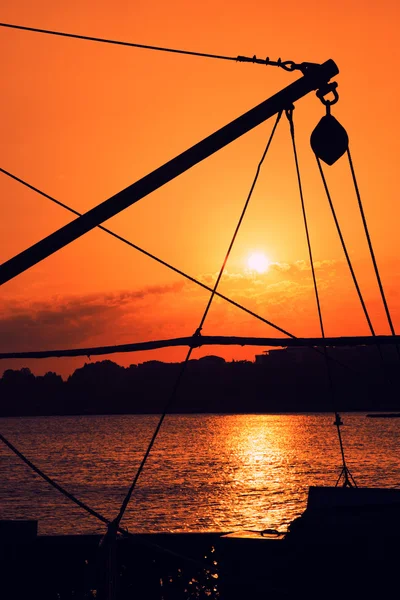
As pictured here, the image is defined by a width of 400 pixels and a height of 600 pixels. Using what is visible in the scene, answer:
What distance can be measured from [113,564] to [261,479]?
113m

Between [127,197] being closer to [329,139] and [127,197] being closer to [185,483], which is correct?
[329,139]

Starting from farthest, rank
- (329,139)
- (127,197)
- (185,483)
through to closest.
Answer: (185,483) < (329,139) < (127,197)

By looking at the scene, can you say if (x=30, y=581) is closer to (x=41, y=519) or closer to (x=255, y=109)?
(x=255, y=109)

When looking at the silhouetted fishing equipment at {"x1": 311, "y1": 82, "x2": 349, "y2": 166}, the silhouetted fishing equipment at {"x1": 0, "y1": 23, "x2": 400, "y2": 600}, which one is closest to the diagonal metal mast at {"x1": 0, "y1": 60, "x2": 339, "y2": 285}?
the silhouetted fishing equipment at {"x1": 0, "y1": 23, "x2": 400, "y2": 600}

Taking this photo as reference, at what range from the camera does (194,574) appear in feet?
67.6

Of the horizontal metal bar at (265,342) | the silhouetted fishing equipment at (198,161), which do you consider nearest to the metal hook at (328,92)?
the silhouetted fishing equipment at (198,161)

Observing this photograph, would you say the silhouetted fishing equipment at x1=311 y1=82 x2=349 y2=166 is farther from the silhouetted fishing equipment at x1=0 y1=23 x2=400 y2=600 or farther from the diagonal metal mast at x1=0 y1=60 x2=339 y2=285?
the diagonal metal mast at x1=0 y1=60 x2=339 y2=285

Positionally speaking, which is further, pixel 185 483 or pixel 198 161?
pixel 185 483

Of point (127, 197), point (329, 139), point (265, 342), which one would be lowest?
point (265, 342)

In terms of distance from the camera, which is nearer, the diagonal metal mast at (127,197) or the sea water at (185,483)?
the diagonal metal mast at (127,197)

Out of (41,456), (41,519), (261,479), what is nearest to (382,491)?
(41,519)

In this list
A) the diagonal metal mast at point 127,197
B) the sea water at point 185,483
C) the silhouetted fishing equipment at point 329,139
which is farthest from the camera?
the sea water at point 185,483

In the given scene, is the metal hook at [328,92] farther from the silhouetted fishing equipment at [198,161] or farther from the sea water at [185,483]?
the sea water at [185,483]

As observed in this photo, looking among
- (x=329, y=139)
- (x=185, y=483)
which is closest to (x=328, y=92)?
(x=329, y=139)
